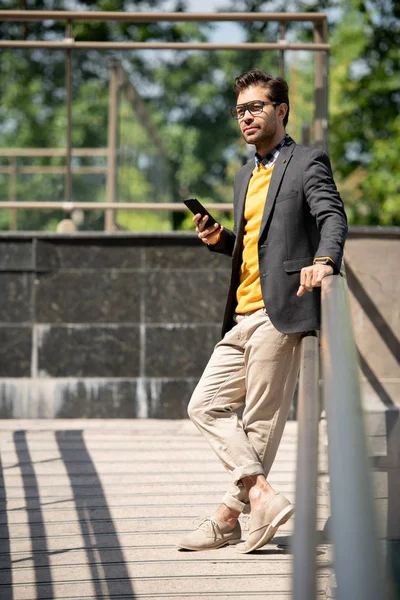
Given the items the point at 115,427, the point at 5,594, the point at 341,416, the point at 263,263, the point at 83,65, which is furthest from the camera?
the point at 83,65

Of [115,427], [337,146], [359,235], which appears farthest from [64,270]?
[337,146]

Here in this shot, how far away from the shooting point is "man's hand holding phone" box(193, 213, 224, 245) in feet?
12.1

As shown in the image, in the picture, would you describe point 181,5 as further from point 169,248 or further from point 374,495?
point 374,495

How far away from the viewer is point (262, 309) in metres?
3.61

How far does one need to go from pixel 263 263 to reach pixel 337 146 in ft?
61.1

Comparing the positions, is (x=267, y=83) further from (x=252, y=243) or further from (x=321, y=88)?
(x=321, y=88)

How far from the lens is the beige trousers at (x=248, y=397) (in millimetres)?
3551

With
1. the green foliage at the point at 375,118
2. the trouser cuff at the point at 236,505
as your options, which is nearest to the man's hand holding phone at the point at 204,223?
the trouser cuff at the point at 236,505

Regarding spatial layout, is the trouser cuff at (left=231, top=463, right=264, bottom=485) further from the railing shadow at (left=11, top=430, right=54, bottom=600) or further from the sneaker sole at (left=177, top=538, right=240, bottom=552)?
the railing shadow at (left=11, top=430, right=54, bottom=600)

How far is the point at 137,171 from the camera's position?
9.12 metres

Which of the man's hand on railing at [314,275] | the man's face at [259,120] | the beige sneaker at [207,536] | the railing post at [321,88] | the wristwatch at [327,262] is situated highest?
the railing post at [321,88]

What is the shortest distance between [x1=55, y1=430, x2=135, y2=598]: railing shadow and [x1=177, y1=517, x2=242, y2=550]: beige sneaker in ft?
0.84

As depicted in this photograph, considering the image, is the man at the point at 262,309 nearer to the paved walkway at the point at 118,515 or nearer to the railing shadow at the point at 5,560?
the paved walkway at the point at 118,515

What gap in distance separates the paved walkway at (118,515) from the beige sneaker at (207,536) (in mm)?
34
